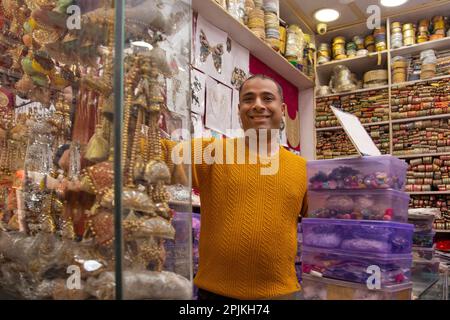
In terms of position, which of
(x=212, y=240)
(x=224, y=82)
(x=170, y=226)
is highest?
(x=224, y=82)

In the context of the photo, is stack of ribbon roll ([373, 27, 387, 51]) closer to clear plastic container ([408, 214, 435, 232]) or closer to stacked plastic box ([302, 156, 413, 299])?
clear plastic container ([408, 214, 435, 232])

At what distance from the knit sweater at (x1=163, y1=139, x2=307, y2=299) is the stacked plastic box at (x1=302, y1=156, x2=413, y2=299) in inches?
7.5

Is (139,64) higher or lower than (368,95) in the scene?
lower

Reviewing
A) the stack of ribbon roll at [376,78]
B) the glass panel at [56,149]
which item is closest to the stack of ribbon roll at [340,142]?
the stack of ribbon roll at [376,78]

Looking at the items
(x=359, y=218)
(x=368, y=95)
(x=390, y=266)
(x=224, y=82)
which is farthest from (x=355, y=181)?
(x=368, y=95)

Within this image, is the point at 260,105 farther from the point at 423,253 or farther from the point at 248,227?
the point at 423,253

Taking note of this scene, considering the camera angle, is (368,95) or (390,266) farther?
(368,95)

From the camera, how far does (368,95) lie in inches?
135

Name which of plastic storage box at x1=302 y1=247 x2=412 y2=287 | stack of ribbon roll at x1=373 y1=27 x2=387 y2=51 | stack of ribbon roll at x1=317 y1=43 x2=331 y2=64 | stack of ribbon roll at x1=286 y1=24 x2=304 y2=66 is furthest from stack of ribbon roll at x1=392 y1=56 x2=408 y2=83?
plastic storage box at x1=302 y1=247 x2=412 y2=287

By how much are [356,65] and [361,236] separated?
2.96m

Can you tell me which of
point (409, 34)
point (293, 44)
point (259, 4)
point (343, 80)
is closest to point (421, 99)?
point (409, 34)
